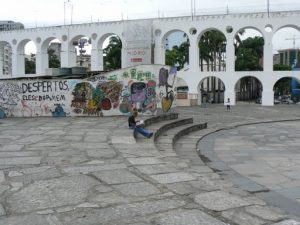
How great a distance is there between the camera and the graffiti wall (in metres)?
16.3

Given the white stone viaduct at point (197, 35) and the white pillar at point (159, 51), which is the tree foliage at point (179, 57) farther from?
the white stone viaduct at point (197, 35)

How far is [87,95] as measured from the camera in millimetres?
16359

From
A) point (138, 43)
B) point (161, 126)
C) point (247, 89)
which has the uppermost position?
point (138, 43)

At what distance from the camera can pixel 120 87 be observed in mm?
16375

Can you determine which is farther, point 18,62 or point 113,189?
point 18,62

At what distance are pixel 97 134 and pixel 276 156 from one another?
4.39 metres

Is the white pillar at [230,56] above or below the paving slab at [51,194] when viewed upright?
above

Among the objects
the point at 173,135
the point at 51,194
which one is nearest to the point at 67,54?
the point at 173,135

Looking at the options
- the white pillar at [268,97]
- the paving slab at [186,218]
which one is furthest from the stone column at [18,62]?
the paving slab at [186,218]

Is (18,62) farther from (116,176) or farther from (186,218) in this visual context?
(186,218)

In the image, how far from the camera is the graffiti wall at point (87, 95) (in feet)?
53.6

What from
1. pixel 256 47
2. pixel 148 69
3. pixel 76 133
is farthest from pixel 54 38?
pixel 76 133

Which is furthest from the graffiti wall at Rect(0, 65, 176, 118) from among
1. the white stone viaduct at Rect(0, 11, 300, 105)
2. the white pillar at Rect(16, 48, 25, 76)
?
the white pillar at Rect(16, 48, 25, 76)

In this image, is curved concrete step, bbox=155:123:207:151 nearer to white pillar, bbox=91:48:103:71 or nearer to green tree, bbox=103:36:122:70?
white pillar, bbox=91:48:103:71
